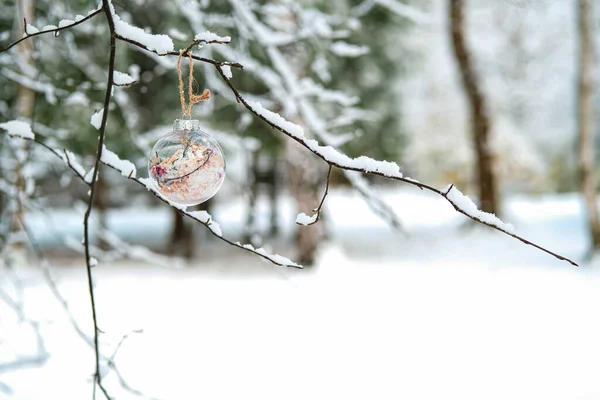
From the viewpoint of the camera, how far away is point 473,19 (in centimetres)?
1606

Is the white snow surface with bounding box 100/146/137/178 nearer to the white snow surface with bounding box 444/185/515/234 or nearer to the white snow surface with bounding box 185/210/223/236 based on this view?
the white snow surface with bounding box 185/210/223/236

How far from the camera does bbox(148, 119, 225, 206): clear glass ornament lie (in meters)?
1.46

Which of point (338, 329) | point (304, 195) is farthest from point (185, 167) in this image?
point (304, 195)

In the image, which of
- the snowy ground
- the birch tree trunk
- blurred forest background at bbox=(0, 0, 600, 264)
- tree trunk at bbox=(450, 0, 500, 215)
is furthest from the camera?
tree trunk at bbox=(450, 0, 500, 215)

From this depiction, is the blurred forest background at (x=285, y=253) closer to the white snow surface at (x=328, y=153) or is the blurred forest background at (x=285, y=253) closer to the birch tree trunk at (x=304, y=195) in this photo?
the birch tree trunk at (x=304, y=195)

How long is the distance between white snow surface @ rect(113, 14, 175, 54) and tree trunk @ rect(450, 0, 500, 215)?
8676 millimetres

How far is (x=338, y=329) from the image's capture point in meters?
5.03

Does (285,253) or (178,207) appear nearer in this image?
(178,207)

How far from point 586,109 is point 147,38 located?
7314 mm

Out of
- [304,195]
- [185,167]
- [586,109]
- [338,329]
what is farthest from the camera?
[304,195]

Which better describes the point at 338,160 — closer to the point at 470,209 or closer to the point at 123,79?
the point at 470,209

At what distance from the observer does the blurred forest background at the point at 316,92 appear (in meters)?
2.93

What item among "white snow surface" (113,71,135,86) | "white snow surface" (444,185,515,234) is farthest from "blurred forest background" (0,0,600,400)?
"white snow surface" (444,185,515,234)

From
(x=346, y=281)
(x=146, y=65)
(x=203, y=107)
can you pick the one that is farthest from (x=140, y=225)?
(x=203, y=107)
